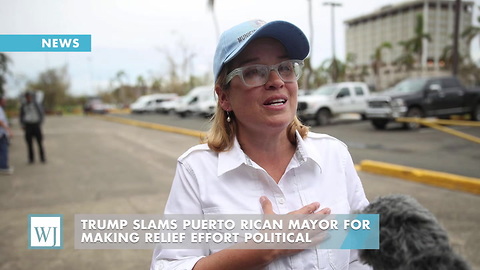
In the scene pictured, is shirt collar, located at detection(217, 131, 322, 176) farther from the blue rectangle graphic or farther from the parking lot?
the parking lot

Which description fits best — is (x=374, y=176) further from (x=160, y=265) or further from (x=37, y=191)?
(x=160, y=265)

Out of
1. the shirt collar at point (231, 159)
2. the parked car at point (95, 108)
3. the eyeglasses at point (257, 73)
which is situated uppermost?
the parked car at point (95, 108)

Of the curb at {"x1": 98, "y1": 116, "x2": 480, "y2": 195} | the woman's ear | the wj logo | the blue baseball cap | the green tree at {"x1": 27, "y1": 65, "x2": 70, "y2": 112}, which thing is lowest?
the curb at {"x1": 98, "y1": 116, "x2": 480, "y2": 195}

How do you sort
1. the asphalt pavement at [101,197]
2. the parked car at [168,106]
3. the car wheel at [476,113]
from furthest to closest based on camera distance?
the parked car at [168,106], the car wheel at [476,113], the asphalt pavement at [101,197]

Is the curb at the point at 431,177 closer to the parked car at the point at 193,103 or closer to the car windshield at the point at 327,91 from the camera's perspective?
→ the car windshield at the point at 327,91

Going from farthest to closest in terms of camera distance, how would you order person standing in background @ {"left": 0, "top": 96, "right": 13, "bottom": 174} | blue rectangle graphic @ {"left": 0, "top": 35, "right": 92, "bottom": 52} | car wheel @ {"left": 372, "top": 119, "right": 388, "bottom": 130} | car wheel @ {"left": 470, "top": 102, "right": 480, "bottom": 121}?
car wheel @ {"left": 470, "top": 102, "right": 480, "bottom": 121} → car wheel @ {"left": 372, "top": 119, "right": 388, "bottom": 130} → person standing in background @ {"left": 0, "top": 96, "right": 13, "bottom": 174} → blue rectangle graphic @ {"left": 0, "top": 35, "right": 92, "bottom": 52}

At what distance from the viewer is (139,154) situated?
32.4 feet

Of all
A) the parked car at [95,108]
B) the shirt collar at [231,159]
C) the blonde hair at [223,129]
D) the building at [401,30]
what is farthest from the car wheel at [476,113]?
the building at [401,30]

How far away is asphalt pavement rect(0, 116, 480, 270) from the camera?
3.53 meters

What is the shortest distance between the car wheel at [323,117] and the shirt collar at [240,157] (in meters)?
14.3

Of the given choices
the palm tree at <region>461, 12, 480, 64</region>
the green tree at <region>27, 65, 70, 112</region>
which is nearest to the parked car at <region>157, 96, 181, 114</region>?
the green tree at <region>27, 65, 70, 112</region>

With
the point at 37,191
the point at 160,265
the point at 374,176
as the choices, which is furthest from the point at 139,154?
the point at 160,265

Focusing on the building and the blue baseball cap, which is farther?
the building

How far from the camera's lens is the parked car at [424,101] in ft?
40.9
